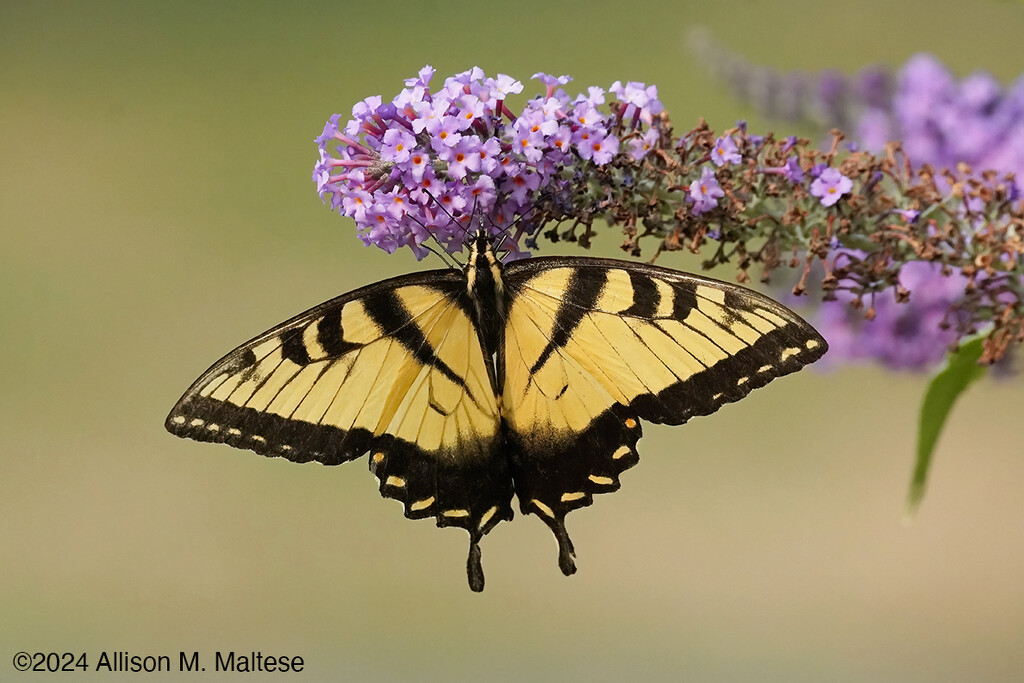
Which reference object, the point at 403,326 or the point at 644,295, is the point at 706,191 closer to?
the point at 644,295

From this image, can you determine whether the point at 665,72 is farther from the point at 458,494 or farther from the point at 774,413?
the point at 458,494

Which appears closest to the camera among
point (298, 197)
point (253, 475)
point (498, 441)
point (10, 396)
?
point (498, 441)

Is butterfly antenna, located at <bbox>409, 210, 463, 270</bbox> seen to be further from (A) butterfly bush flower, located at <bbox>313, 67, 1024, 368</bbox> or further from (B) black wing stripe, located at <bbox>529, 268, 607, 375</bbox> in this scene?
(B) black wing stripe, located at <bbox>529, 268, 607, 375</bbox>

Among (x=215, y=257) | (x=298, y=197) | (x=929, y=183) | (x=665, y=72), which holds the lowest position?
(x=929, y=183)

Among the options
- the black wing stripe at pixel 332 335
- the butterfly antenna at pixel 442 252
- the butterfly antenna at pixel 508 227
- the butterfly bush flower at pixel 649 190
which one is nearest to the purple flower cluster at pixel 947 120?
the butterfly bush flower at pixel 649 190

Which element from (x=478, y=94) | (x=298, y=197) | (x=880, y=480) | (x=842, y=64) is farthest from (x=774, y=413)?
(x=478, y=94)

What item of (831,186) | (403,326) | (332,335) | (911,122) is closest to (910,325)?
(911,122)
